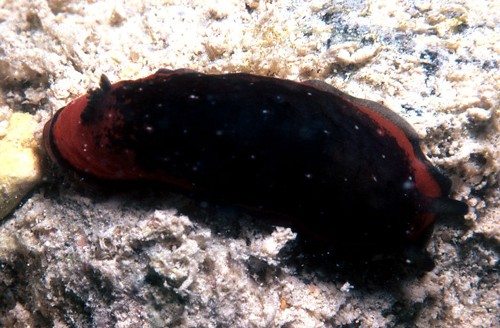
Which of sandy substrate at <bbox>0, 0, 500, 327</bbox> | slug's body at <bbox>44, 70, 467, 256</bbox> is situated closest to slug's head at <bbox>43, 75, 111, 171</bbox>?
slug's body at <bbox>44, 70, 467, 256</bbox>

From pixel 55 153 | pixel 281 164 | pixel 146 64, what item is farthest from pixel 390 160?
pixel 55 153

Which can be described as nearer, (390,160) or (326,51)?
(390,160)

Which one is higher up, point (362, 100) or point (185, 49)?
point (185, 49)

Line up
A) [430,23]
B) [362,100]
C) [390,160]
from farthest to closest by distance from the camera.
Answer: [430,23] < [362,100] < [390,160]

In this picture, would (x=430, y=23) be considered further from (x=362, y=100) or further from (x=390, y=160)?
(x=390, y=160)

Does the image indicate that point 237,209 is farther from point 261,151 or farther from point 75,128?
point 75,128

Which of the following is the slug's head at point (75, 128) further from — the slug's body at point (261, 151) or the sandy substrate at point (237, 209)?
the sandy substrate at point (237, 209)
